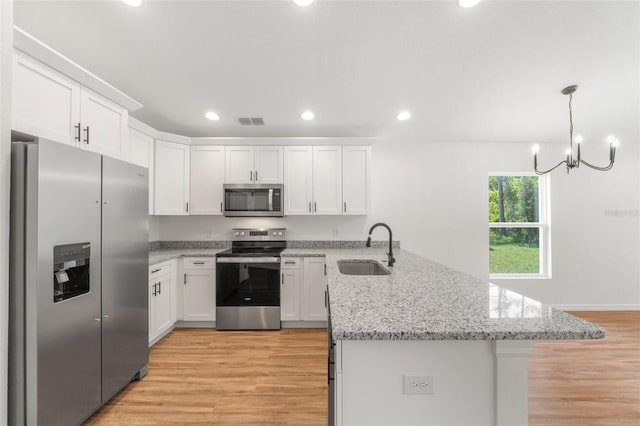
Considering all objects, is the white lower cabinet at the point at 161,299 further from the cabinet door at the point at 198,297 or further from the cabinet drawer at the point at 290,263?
the cabinet drawer at the point at 290,263

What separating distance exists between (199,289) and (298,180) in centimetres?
182

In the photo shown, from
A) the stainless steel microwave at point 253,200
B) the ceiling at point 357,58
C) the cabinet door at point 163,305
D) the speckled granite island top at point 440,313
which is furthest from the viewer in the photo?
the stainless steel microwave at point 253,200

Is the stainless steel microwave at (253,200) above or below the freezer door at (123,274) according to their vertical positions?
above

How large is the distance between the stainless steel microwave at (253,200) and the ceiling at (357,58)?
799 mm

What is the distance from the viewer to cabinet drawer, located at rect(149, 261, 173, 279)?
2.86 metres

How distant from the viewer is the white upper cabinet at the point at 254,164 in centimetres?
373

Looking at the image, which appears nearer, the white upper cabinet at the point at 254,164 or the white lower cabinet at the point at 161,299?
the white lower cabinet at the point at 161,299

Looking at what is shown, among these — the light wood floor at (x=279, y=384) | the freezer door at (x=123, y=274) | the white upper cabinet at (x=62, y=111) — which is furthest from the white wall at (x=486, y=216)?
the white upper cabinet at (x=62, y=111)

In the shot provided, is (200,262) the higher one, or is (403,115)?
(403,115)

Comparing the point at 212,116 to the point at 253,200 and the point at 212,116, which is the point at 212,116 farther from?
the point at 253,200

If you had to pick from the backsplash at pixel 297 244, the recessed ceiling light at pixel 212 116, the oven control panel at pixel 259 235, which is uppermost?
the recessed ceiling light at pixel 212 116

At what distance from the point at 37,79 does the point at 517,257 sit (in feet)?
18.0

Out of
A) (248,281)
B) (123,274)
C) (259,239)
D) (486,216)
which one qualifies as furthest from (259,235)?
(486,216)

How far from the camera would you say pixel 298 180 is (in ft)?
12.3
